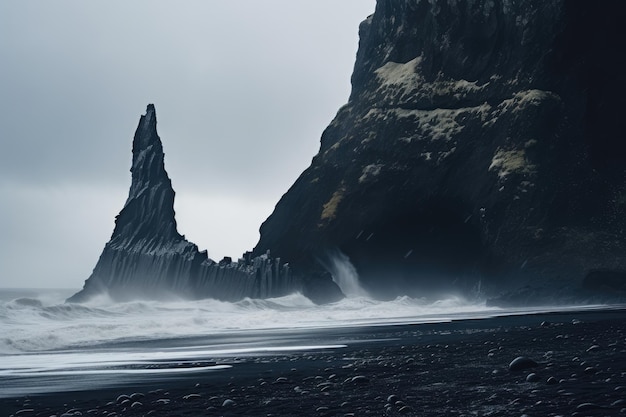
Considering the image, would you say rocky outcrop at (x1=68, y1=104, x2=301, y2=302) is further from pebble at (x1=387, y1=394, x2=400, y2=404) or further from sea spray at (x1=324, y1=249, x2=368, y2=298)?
pebble at (x1=387, y1=394, x2=400, y2=404)

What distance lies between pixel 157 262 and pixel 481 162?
4308 centimetres

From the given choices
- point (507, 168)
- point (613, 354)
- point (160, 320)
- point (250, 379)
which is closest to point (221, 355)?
point (250, 379)

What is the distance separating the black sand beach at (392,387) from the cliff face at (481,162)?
58.0m

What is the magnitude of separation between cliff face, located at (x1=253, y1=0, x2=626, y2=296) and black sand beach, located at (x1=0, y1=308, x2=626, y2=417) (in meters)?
58.0

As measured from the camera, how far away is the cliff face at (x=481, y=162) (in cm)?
9056

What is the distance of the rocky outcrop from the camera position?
10688cm

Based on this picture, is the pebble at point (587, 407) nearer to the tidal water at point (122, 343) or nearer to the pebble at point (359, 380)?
the pebble at point (359, 380)

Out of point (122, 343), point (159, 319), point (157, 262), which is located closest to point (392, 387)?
point (122, 343)

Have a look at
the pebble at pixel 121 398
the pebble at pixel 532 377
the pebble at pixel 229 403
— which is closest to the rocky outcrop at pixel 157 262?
the pebble at pixel 121 398

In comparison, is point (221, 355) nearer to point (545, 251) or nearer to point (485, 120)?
point (545, 251)

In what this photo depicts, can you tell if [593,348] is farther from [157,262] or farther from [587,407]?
[157,262]

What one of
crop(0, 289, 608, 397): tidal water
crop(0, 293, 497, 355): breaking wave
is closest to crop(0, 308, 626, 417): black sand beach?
crop(0, 289, 608, 397): tidal water

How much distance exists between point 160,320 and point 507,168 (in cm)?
4761

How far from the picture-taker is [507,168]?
94.6 m
